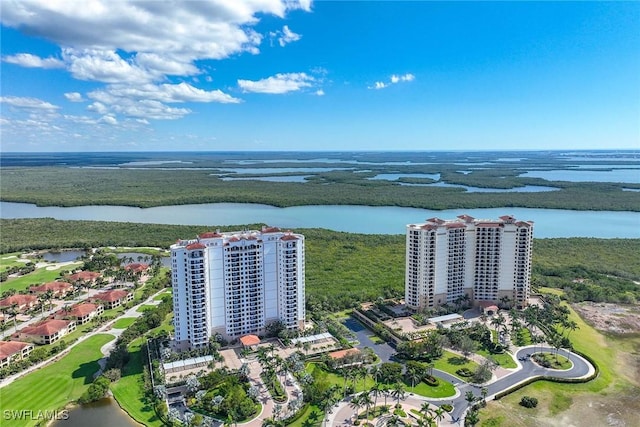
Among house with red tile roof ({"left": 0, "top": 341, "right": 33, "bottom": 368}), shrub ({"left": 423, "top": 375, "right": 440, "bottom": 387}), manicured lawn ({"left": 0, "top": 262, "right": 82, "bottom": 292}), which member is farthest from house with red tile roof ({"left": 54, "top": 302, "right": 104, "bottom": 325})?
shrub ({"left": 423, "top": 375, "right": 440, "bottom": 387})

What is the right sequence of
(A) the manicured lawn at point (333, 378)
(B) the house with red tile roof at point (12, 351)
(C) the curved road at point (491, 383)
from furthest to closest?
(B) the house with red tile roof at point (12, 351) < (A) the manicured lawn at point (333, 378) < (C) the curved road at point (491, 383)

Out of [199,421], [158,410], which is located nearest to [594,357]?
[199,421]

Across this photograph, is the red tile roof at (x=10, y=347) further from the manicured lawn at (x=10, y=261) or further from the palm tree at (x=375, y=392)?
the manicured lawn at (x=10, y=261)

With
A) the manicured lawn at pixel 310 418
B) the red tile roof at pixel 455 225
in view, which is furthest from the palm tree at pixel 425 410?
the red tile roof at pixel 455 225

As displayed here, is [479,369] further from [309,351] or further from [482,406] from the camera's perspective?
[309,351]

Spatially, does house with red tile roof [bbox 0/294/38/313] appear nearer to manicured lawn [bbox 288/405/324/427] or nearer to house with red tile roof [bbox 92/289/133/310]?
house with red tile roof [bbox 92/289/133/310]

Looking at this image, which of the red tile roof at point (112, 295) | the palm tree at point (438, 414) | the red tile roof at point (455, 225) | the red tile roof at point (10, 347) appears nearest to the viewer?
the palm tree at point (438, 414)
